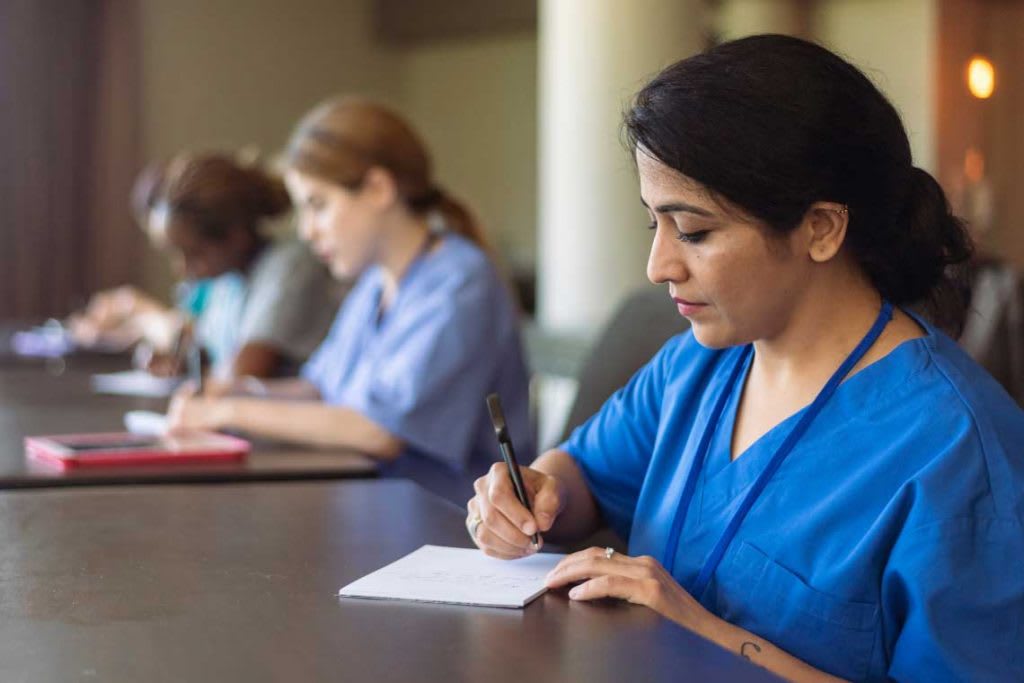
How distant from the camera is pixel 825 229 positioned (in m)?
1.21

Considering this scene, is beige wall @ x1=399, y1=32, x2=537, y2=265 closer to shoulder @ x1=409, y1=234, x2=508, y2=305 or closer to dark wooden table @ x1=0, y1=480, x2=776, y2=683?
shoulder @ x1=409, y1=234, x2=508, y2=305

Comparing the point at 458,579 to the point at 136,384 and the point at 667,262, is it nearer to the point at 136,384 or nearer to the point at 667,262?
the point at 667,262

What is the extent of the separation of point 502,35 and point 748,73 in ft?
22.5

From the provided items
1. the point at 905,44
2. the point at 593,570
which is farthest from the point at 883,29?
the point at 593,570

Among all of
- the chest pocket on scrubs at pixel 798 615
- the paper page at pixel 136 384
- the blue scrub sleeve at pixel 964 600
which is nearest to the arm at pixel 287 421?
the paper page at pixel 136 384

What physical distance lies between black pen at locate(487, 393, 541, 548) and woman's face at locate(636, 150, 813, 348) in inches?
7.3

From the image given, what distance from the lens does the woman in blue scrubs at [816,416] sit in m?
1.05

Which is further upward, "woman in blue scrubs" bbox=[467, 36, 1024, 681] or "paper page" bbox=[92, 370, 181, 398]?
"woman in blue scrubs" bbox=[467, 36, 1024, 681]

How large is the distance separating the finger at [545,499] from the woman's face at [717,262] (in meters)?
0.22

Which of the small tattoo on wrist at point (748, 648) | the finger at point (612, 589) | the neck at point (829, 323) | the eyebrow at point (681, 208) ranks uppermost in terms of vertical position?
the eyebrow at point (681, 208)

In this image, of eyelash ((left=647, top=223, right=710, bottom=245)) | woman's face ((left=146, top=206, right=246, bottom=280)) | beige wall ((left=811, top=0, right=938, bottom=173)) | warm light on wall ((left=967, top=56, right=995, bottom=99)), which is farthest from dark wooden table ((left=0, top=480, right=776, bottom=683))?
beige wall ((left=811, top=0, right=938, bottom=173))

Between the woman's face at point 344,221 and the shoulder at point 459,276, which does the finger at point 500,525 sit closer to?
the shoulder at point 459,276

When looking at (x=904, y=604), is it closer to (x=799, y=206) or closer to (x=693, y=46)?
(x=799, y=206)

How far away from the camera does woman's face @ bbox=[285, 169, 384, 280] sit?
2.51m
